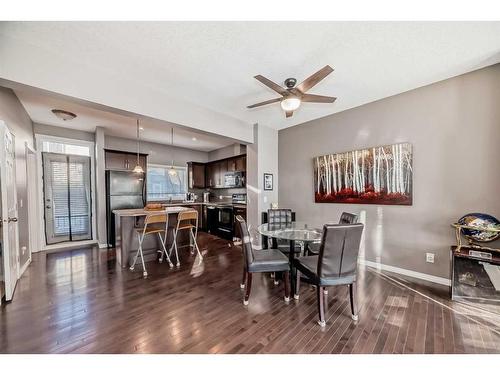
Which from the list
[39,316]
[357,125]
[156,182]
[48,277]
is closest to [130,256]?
[48,277]

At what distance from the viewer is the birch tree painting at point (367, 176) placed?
3047 millimetres

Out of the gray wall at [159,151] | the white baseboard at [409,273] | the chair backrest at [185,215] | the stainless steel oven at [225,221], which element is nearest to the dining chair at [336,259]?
the white baseboard at [409,273]

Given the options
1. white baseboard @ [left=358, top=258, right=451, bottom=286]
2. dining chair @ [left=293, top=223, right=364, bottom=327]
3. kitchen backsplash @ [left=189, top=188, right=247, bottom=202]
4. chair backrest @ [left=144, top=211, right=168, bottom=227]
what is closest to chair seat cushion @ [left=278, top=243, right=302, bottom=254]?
dining chair @ [left=293, top=223, right=364, bottom=327]

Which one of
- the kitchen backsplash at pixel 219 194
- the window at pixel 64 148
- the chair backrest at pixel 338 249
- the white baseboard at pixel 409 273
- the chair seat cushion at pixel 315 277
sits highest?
the window at pixel 64 148

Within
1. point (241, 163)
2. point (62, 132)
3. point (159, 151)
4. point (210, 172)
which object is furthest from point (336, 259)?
point (62, 132)

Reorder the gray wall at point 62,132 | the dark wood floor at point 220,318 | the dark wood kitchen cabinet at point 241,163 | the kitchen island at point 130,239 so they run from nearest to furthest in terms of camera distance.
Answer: the dark wood floor at point 220,318
the kitchen island at point 130,239
the gray wall at point 62,132
the dark wood kitchen cabinet at point 241,163

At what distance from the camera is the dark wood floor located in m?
1.65

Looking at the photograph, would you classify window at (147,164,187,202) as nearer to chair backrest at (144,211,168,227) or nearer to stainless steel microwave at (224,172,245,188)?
stainless steel microwave at (224,172,245,188)

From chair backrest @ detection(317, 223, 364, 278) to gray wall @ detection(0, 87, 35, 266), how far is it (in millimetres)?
4106

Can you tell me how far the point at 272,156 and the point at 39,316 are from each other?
4275 millimetres

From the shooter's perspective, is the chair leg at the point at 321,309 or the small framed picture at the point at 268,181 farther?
the small framed picture at the point at 268,181

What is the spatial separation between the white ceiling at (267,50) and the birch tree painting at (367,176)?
99 cm

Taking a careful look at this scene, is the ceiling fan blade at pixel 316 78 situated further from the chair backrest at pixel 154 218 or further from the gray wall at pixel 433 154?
the chair backrest at pixel 154 218

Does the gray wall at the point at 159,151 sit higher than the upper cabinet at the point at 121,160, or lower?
higher
